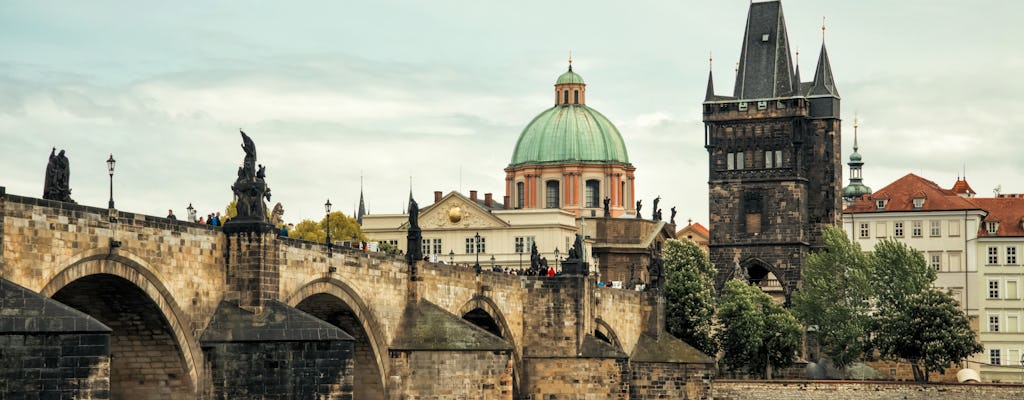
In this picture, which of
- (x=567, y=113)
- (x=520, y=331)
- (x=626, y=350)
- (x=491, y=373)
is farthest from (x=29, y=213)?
(x=567, y=113)

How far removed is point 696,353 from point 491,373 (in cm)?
2661

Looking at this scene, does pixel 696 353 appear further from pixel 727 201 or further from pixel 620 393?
pixel 727 201

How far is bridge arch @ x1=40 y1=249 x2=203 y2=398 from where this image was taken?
47.9 meters

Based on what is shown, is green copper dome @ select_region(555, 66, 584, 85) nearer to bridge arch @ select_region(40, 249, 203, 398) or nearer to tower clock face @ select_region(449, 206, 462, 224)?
tower clock face @ select_region(449, 206, 462, 224)

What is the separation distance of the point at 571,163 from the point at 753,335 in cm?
5560

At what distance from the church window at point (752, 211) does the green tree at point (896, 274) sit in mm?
19345

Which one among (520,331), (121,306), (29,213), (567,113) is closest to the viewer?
(29,213)

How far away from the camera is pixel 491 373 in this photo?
6512 cm

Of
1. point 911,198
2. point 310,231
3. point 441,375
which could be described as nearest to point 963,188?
point 911,198

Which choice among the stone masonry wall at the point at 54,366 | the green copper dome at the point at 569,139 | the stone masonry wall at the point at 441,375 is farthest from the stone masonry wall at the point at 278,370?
the green copper dome at the point at 569,139

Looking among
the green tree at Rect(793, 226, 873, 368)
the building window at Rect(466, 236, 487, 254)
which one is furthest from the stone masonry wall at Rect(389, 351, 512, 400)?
the building window at Rect(466, 236, 487, 254)

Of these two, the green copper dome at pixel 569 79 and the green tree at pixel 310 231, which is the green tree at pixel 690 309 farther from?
the green copper dome at pixel 569 79

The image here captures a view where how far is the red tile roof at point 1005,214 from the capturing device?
441 ft

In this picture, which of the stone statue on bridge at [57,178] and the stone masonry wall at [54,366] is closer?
the stone masonry wall at [54,366]
